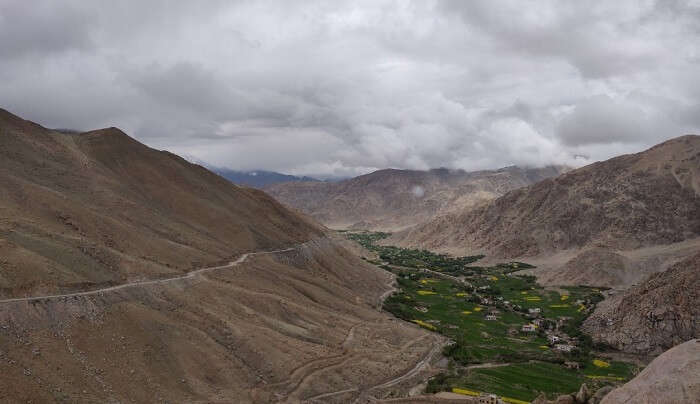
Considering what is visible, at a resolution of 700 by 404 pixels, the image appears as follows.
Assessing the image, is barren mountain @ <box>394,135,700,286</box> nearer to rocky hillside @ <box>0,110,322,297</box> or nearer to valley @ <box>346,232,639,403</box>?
valley @ <box>346,232,639,403</box>

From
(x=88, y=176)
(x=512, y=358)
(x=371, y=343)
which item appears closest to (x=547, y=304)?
(x=512, y=358)

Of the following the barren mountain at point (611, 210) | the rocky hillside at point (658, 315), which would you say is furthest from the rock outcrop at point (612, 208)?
the rocky hillside at point (658, 315)

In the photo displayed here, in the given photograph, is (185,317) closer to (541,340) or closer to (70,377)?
(70,377)

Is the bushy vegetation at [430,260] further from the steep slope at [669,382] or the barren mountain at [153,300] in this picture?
the steep slope at [669,382]

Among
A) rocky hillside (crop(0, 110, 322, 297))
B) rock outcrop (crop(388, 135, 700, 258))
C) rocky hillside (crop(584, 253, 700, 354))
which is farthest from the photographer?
rock outcrop (crop(388, 135, 700, 258))

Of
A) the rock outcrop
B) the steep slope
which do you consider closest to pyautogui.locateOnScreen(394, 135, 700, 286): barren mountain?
the rock outcrop
